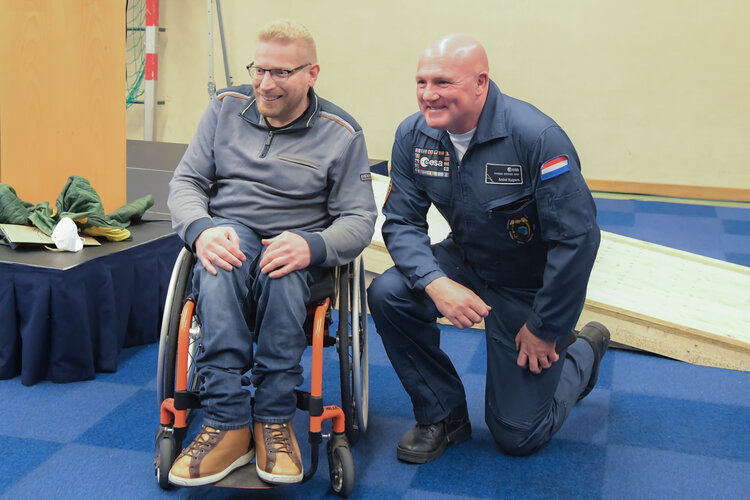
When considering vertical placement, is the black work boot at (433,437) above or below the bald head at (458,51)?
below

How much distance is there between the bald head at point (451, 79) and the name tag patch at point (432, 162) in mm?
109

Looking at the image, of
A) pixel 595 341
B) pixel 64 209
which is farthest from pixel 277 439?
pixel 64 209

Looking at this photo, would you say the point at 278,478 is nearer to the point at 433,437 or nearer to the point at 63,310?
the point at 433,437

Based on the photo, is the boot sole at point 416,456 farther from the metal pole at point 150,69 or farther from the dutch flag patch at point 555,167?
the metal pole at point 150,69

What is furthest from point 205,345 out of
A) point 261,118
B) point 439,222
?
point 439,222

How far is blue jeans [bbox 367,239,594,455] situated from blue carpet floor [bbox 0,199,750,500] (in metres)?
0.10

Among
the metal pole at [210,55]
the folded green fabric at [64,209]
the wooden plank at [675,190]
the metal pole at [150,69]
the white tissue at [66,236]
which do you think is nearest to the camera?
the white tissue at [66,236]

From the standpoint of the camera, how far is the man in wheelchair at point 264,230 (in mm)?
1759

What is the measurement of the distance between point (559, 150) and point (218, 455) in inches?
41.6

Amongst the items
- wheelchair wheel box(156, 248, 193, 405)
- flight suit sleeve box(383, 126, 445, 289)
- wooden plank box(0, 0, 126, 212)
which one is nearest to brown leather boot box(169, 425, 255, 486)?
wheelchair wheel box(156, 248, 193, 405)

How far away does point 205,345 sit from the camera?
176 cm

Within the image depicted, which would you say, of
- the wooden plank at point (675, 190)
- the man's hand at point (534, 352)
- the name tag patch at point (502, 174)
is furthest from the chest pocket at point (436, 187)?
the wooden plank at point (675, 190)

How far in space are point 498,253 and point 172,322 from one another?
0.86 metres

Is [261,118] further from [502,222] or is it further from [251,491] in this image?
[251,491]
